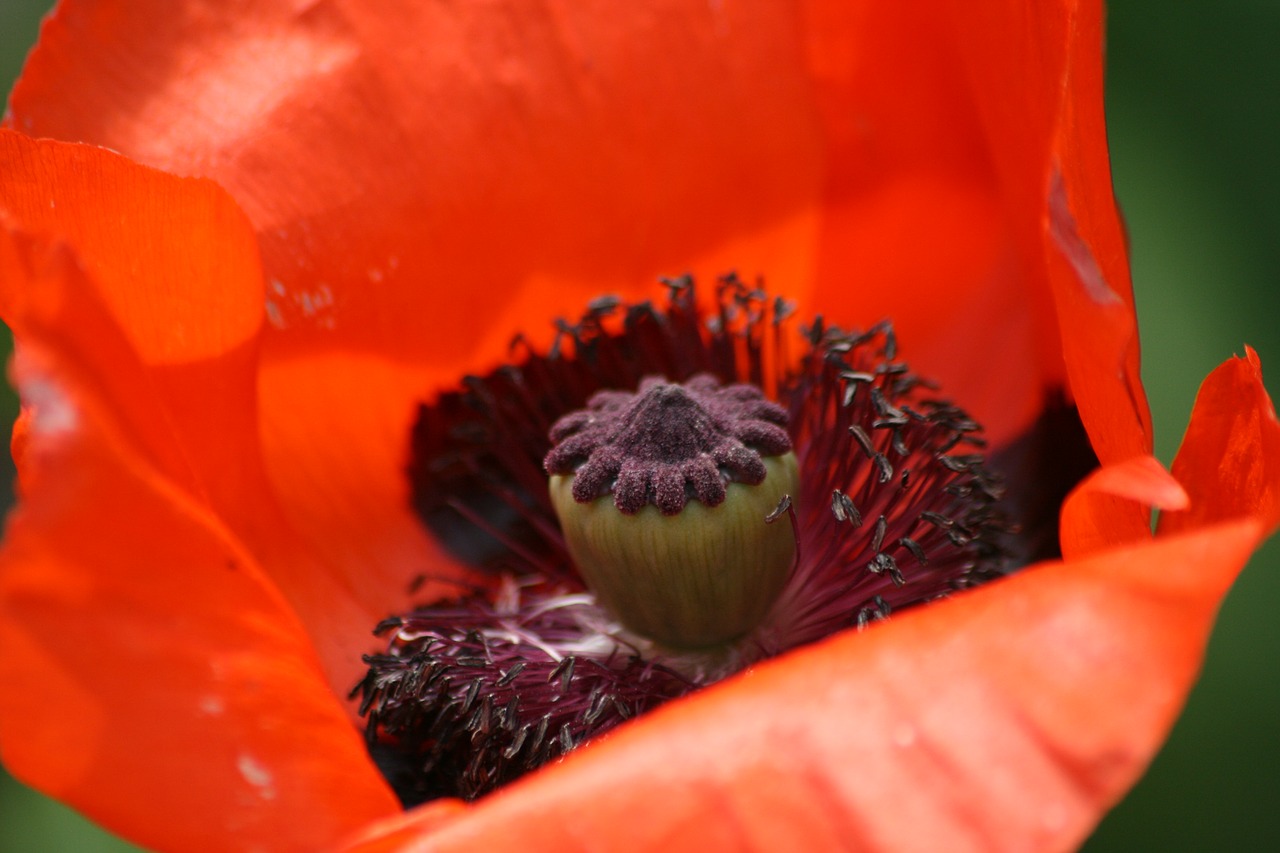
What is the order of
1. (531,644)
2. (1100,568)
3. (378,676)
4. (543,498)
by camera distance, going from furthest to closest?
1. (543,498)
2. (531,644)
3. (378,676)
4. (1100,568)

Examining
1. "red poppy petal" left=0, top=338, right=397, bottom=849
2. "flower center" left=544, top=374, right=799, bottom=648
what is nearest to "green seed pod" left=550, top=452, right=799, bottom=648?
"flower center" left=544, top=374, right=799, bottom=648

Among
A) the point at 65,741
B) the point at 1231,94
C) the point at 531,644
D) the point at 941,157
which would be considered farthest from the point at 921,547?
the point at 65,741

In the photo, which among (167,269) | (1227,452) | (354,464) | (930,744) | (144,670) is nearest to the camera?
(930,744)

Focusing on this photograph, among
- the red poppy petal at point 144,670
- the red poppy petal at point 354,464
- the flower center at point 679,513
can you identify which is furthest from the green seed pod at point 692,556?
the red poppy petal at point 144,670

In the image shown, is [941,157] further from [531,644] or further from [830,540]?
[531,644]

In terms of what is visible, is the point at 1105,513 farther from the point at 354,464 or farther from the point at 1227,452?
the point at 354,464

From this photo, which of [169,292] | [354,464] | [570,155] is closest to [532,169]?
[570,155]

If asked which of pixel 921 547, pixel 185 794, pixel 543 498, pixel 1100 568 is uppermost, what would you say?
pixel 185 794

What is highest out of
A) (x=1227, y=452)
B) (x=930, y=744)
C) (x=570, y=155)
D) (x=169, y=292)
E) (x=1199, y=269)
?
(x=169, y=292)
